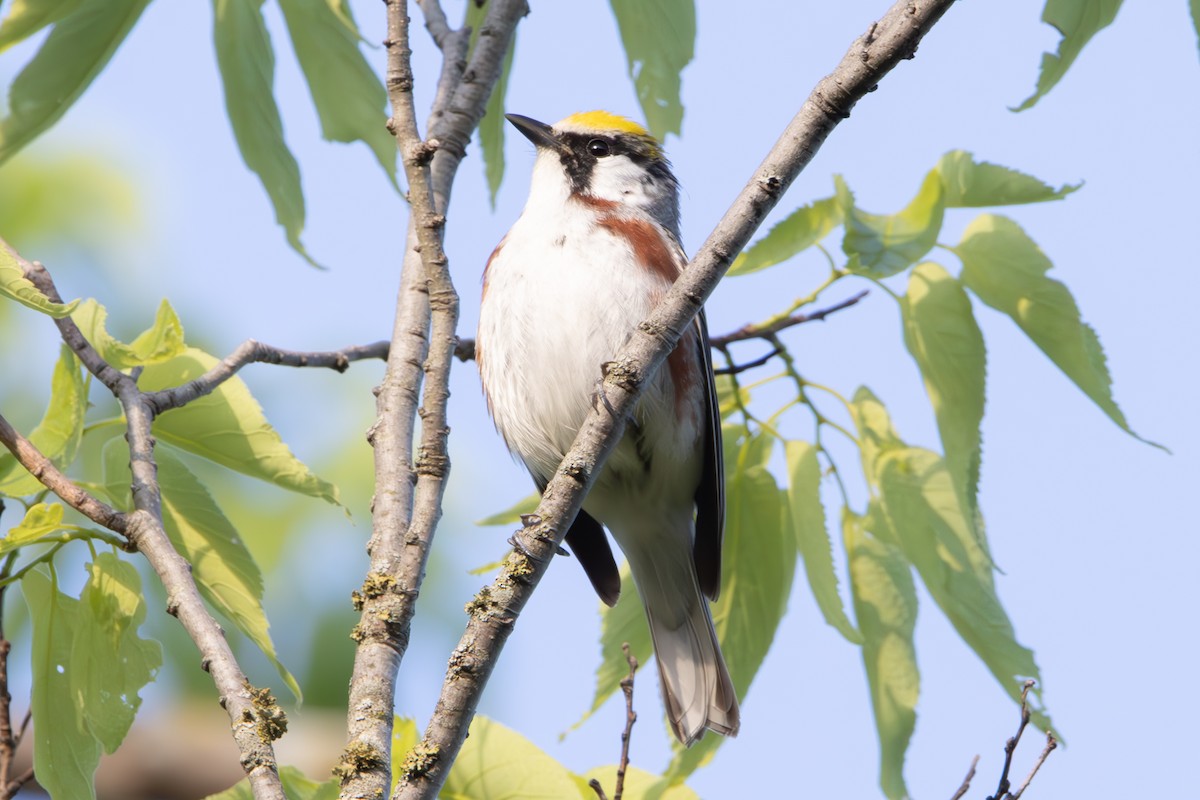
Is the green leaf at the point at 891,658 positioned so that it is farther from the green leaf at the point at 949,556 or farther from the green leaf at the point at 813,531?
the green leaf at the point at 813,531

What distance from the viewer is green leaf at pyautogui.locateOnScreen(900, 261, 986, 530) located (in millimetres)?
2859

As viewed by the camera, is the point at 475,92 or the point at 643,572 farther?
the point at 643,572

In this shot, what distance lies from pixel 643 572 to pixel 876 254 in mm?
1584

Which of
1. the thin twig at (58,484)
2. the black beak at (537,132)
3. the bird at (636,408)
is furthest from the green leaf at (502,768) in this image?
the black beak at (537,132)

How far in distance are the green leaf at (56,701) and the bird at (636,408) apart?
167 cm

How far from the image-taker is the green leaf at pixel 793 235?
305cm

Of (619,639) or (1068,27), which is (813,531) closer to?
(619,639)

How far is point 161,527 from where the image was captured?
2.34 meters

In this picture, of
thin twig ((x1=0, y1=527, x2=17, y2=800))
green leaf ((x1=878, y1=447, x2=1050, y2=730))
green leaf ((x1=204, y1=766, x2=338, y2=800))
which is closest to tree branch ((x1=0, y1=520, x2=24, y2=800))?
thin twig ((x1=0, y1=527, x2=17, y2=800))

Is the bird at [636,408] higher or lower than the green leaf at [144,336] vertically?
higher

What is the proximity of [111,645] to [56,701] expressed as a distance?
0.48 feet

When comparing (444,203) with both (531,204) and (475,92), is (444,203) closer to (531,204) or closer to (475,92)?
(475,92)

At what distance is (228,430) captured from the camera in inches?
104

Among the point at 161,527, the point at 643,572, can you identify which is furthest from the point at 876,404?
the point at 161,527
